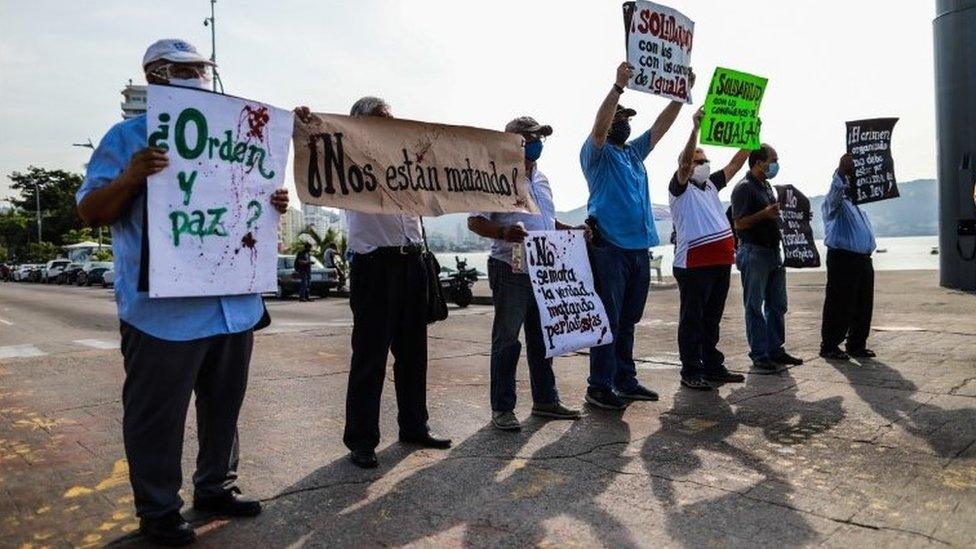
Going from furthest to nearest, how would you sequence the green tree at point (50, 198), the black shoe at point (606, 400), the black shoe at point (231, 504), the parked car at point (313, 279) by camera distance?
the green tree at point (50, 198)
the parked car at point (313, 279)
the black shoe at point (606, 400)
the black shoe at point (231, 504)

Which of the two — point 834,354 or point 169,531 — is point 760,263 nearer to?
point 834,354

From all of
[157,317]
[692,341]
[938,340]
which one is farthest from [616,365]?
[938,340]

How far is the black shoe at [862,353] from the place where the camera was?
22.7 feet

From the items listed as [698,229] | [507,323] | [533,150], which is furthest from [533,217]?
[698,229]

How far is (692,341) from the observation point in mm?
5793

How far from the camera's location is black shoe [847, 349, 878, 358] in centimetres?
693

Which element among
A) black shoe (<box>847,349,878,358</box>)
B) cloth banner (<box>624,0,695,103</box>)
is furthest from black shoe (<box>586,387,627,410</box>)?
black shoe (<box>847,349,878,358</box>)

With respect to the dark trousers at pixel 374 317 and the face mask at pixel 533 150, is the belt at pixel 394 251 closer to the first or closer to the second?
the dark trousers at pixel 374 317

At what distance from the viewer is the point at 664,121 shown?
564 centimetres

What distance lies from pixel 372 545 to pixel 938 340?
23.3 feet

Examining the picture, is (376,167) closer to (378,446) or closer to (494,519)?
(378,446)

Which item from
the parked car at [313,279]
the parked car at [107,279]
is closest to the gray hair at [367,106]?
the parked car at [313,279]

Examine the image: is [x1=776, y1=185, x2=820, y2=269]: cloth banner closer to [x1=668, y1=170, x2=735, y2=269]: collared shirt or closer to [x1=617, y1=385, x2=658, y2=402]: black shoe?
[x1=668, y1=170, x2=735, y2=269]: collared shirt

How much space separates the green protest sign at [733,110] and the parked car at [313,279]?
18184 millimetres
